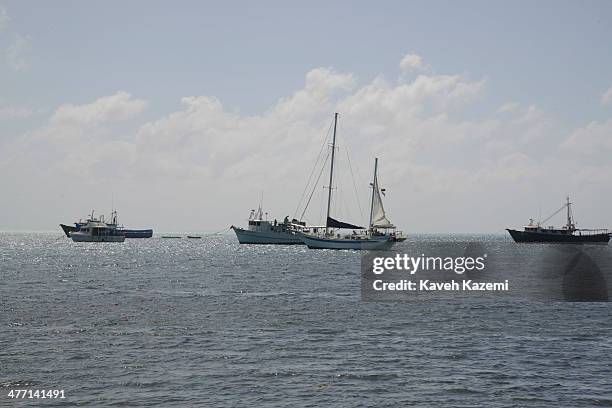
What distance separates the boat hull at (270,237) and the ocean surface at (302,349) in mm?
100512

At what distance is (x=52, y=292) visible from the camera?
57.7 metres

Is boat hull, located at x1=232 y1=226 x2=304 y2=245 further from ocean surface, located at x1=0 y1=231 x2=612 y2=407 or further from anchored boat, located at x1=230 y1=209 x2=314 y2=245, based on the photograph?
ocean surface, located at x1=0 y1=231 x2=612 y2=407

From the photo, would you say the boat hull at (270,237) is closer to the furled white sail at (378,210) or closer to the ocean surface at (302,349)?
the furled white sail at (378,210)

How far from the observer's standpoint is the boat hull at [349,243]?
138 m

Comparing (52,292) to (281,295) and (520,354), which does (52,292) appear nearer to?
(281,295)

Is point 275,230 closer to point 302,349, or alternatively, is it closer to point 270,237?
point 270,237

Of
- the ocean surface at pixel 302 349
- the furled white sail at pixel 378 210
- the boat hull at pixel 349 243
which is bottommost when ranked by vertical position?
the ocean surface at pixel 302 349

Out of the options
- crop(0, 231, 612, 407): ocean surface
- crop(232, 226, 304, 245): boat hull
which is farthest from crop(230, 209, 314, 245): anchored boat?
crop(0, 231, 612, 407): ocean surface

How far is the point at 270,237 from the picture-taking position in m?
162

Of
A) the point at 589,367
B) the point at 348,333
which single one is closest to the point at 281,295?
the point at 348,333

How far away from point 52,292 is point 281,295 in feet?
68.0

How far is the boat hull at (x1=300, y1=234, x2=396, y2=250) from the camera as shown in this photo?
138 m

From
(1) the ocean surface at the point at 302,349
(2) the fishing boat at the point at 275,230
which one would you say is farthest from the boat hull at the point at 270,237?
(1) the ocean surface at the point at 302,349

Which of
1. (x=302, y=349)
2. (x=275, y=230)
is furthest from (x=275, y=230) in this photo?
(x=302, y=349)
